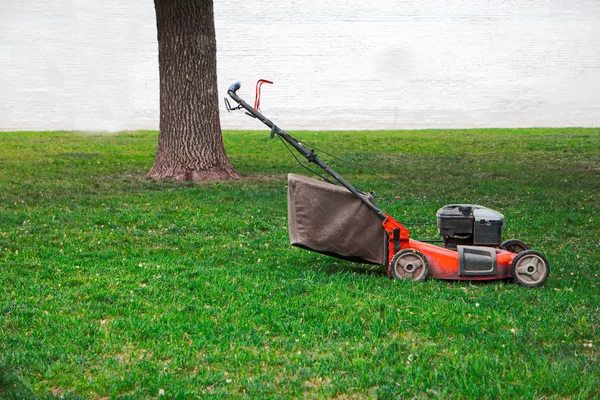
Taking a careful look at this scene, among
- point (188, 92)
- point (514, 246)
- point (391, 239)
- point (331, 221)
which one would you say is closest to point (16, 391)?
point (331, 221)

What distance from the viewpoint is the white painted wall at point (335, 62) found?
70.3ft

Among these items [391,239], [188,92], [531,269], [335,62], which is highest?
[335,62]

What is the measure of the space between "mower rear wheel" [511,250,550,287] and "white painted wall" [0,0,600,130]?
16743 mm

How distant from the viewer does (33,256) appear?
20.0ft

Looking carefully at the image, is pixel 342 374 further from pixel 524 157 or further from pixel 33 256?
pixel 524 157

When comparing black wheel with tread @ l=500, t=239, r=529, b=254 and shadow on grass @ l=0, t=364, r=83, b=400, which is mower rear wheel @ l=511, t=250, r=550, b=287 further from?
shadow on grass @ l=0, t=364, r=83, b=400

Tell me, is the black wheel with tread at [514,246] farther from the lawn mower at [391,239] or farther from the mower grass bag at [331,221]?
the mower grass bag at [331,221]

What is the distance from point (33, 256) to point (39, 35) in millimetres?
17078

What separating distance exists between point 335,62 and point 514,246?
1658cm

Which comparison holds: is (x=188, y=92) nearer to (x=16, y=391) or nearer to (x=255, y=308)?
(x=255, y=308)

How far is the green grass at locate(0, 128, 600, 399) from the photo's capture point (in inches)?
140

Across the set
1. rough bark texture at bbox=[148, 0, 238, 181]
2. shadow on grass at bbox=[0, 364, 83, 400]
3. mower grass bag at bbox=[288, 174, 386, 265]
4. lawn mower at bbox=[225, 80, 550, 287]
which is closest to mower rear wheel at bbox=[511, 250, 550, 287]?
lawn mower at bbox=[225, 80, 550, 287]

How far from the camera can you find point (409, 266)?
17.5 ft

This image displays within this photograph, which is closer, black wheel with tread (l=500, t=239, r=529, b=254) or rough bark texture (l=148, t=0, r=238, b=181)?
black wheel with tread (l=500, t=239, r=529, b=254)
